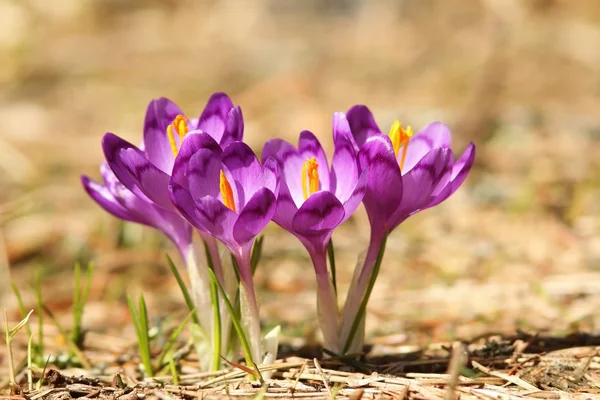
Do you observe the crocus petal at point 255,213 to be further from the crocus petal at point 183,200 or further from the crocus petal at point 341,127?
the crocus petal at point 341,127

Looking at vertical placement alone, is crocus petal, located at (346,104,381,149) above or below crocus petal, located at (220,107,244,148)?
above

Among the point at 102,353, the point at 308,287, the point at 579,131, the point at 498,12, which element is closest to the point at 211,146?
the point at 102,353

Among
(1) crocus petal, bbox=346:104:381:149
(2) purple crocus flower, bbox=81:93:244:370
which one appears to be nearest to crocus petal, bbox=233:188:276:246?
(2) purple crocus flower, bbox=81:93:244:370

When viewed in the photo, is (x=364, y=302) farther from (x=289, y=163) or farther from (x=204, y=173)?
(x=204, y=173)

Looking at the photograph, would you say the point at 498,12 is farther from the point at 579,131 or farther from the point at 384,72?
the point at 384,72

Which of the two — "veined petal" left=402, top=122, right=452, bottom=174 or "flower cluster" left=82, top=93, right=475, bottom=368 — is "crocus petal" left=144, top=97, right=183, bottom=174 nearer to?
"flower cluster" left=82, top=93, right=475, bottom=368

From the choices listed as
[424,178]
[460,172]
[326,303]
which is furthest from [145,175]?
[460,172]
